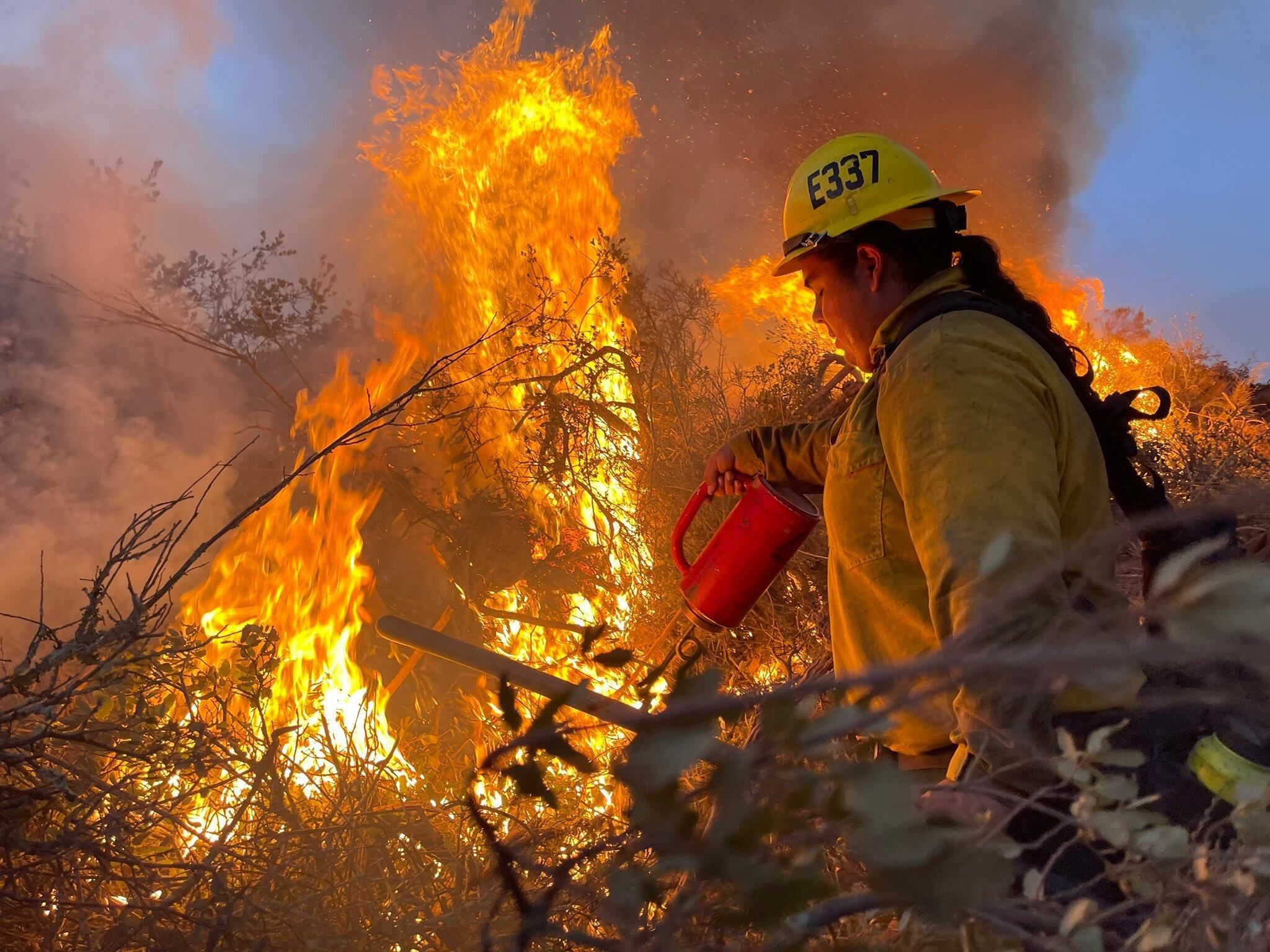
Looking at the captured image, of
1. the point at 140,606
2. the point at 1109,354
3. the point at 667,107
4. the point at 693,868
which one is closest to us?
the point at 693,868

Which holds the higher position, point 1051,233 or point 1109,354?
point 1051,233

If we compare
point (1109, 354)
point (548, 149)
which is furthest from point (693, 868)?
point (1109, 354)

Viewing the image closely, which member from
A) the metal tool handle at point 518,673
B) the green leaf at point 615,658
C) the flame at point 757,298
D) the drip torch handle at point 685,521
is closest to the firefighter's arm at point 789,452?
the drip torch handle at point 685,521

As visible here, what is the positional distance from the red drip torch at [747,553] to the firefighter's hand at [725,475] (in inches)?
9.4

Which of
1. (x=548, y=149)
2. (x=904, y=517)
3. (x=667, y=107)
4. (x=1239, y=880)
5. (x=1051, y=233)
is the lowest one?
(x=1239, y=880)

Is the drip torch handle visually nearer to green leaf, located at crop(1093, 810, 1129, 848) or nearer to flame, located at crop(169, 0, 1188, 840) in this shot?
flame, located at crop(169, 0, 1188, 840)

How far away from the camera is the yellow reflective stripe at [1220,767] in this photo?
1400mm

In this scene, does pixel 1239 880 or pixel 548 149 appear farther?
pixel 548 149

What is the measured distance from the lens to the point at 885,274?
2.25 meters

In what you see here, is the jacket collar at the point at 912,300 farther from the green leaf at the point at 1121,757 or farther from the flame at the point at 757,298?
the flame at the point at 757,298

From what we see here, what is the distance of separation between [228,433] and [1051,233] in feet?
37.5

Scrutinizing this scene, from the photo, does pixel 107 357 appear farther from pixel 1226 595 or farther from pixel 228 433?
pixel 1226 595

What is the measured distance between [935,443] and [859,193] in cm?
106

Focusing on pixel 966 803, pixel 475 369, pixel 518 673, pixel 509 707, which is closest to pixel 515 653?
pixel 475 369
